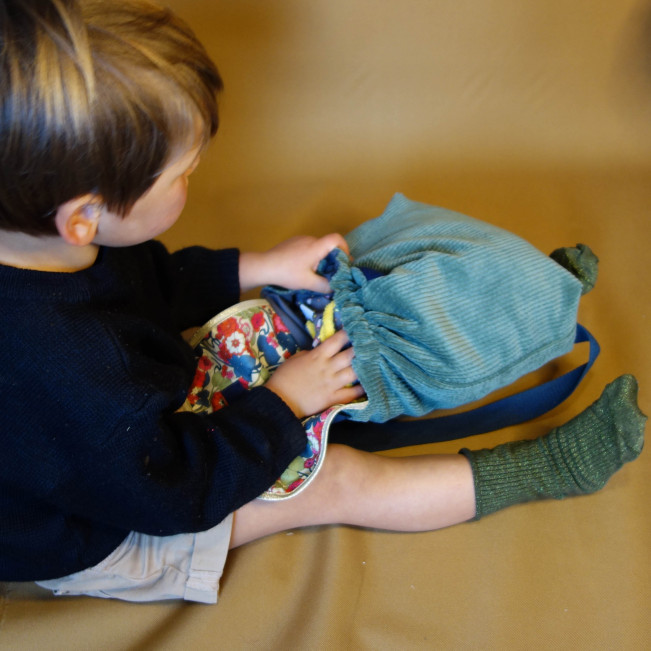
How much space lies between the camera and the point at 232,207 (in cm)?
134

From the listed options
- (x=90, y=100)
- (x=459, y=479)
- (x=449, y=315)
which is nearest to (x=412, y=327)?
(x=449, y=315)

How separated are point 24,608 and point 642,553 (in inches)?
29.1

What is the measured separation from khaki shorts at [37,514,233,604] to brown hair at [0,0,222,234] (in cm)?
37

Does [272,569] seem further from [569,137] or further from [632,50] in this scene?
[632,50]

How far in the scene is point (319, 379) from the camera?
842mm

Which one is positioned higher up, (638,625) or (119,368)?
(119,368)

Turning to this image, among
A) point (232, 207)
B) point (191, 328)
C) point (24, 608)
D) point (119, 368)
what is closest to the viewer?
point (119, 368)

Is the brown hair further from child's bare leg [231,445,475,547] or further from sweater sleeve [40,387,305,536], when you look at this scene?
child's bare leg [231,445,475,547]

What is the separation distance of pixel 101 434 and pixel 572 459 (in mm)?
575

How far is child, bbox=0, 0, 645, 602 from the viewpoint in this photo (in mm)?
584

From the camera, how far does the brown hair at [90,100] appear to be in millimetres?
556

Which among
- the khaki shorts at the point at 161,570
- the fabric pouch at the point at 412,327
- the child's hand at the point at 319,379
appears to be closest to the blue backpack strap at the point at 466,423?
the fabric pouch at the point at 412,327

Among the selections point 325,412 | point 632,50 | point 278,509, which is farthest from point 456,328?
point 632,50

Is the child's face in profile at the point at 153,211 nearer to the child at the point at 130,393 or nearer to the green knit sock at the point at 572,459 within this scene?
the child at the point at 130,393
